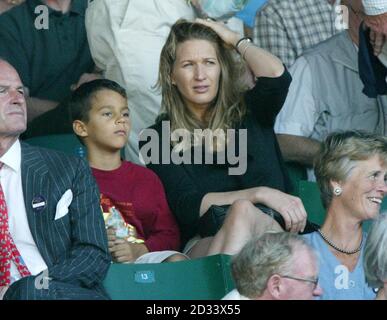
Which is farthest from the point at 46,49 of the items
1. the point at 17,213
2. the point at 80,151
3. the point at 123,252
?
the point at 17,213

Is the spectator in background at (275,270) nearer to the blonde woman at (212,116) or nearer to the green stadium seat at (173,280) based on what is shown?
the green stadium seat at (173,280)

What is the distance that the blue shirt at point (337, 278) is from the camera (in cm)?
551

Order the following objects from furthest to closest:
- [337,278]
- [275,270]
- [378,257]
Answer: [337,278]
[378,257]
[275,270]

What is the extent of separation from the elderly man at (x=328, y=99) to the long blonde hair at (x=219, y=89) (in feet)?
1.45

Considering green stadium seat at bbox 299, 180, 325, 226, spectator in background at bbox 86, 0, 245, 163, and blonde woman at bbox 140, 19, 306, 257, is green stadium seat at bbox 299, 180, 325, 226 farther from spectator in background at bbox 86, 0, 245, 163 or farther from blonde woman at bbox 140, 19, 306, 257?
spectator in background at bbox 86, 0, 245, 163

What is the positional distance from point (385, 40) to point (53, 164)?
67.4 inches

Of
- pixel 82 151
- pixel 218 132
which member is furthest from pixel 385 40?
pixel 82 151

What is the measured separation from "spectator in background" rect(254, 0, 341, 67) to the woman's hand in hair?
0.59m

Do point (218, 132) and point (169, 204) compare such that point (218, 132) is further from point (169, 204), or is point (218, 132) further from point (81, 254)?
point (81, 254)

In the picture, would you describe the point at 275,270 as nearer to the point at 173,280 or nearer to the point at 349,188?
the point at 173,280

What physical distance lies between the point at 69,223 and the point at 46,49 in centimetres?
146

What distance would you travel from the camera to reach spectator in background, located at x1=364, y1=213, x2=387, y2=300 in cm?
531

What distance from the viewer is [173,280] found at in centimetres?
556

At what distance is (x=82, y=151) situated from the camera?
6285 mm
